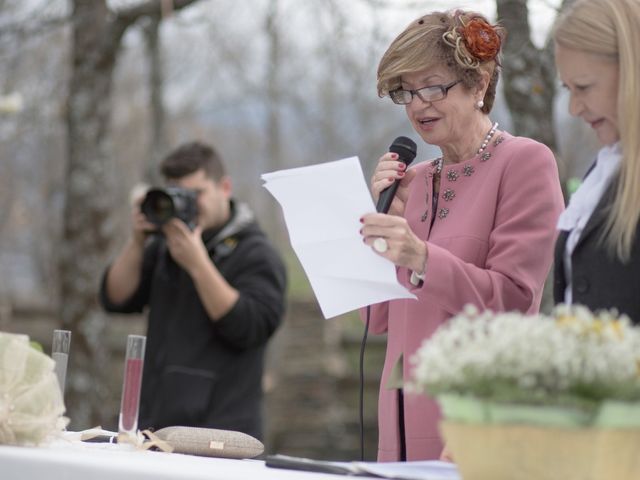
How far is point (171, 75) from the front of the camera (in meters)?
14.0

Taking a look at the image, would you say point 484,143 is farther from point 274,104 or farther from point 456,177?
point 274,104

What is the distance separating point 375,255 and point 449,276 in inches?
6.1

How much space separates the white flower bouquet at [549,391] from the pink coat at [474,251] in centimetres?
67

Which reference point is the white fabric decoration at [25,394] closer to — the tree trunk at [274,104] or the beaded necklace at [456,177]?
the beaded necklace at [456,177]

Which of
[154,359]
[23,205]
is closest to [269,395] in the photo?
[23,205]

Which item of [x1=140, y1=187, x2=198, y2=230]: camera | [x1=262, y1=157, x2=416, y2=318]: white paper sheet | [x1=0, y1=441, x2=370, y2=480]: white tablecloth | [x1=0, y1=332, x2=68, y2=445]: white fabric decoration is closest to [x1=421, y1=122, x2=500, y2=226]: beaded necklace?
[x1=262, y1=157, x2=416, y2=318]: white paper sheet

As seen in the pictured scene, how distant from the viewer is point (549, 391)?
1632 mm

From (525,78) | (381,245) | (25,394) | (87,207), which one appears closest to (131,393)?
(25,394)

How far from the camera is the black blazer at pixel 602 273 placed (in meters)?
1.97

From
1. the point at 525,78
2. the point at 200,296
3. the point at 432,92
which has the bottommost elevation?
the point at 200,296

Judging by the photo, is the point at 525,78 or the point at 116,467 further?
the point at 525,78

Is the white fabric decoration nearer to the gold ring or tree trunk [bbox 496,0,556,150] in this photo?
the gold ring

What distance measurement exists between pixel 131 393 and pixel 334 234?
0.54m

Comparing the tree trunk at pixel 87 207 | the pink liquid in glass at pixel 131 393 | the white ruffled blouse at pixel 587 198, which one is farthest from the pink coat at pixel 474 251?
the tree trunk at pixel 87 207
